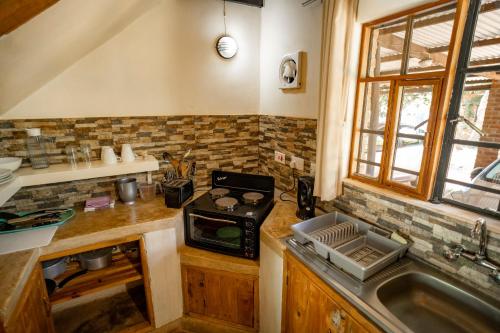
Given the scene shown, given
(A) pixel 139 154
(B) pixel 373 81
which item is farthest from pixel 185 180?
(B) pixel 373 81

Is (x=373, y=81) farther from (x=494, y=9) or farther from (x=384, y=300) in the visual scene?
(x=384, y=300)

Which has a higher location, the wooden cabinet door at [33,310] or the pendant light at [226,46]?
the pendant light at [226,46]

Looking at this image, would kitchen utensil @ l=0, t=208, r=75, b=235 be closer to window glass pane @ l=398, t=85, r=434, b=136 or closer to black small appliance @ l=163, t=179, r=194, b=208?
black small appliance @ l=163, t=179, r=194, b=208

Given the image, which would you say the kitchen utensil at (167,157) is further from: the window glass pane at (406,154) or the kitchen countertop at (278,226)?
the window glass pane at (406,154)

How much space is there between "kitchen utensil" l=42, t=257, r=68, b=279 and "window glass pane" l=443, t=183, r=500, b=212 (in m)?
2.37

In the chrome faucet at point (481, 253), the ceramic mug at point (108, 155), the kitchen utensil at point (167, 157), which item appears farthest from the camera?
the kitchen utensil at point (167, 157)

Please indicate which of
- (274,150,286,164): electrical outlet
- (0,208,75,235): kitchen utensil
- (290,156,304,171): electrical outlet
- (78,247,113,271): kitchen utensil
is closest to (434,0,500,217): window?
(290,156,304,171): electrical outlet

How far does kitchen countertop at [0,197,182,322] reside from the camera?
1134 millimetres

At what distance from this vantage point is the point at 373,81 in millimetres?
1494

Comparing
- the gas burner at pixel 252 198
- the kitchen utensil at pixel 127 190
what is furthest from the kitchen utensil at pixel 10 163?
the gas burner at pixel 252 198

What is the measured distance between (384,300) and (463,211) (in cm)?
56

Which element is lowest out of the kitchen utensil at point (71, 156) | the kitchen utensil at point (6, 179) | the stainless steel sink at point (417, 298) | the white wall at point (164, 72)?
the stainless steel sink at point (417, 298)

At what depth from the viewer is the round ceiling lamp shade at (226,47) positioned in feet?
7.07

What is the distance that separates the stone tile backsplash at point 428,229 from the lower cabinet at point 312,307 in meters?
0.53
